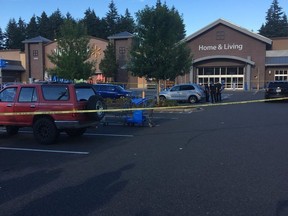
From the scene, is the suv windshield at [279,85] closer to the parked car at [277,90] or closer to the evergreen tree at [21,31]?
the parked car at [277,90]

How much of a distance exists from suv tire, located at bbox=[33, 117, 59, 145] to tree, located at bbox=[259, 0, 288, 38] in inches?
4537

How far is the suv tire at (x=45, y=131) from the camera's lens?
406 inches

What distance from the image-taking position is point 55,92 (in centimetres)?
1038

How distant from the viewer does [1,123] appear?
438 inches

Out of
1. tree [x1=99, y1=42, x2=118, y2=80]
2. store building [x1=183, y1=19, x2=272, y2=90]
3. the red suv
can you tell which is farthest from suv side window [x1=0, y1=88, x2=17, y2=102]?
tree [x1=99, y1=42, x2=118, y2=80]

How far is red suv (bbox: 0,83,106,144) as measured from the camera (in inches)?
400

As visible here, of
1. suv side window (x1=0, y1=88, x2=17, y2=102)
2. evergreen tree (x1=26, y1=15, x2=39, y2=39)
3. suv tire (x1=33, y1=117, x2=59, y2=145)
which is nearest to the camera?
suv tire (x1=33, y1=117, x2=59, y2=145)

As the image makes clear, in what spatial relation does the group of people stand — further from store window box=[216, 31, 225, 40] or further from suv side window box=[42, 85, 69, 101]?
store window box=[216, 31, 225, 40]

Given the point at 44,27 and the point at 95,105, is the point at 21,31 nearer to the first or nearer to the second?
the point at 44,27

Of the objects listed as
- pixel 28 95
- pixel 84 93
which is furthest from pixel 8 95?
pixel 84 93

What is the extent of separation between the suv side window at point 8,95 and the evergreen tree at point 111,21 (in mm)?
105446

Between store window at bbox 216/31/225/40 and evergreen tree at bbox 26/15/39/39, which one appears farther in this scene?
evergreen tree at bbox 26/15/39/39

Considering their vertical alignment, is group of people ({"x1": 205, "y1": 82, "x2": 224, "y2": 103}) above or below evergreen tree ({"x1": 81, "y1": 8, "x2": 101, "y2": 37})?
below

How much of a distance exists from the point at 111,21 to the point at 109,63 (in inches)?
2498
